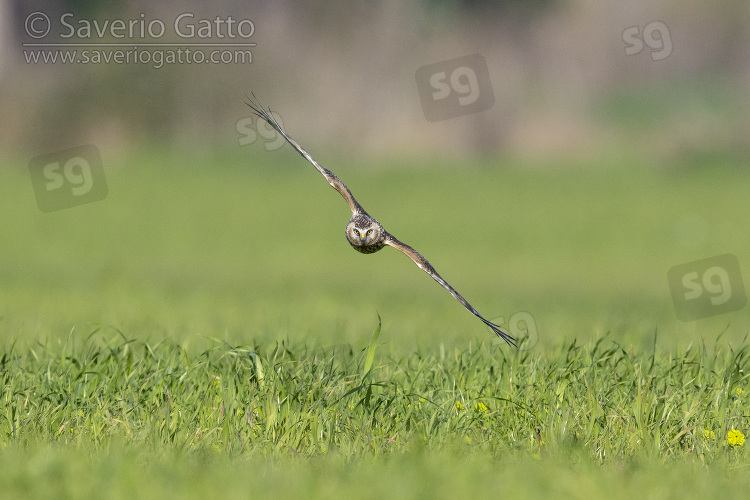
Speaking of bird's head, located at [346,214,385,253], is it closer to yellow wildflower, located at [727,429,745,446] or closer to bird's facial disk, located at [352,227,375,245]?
bird's facial disk, located at [352,227,375,245]

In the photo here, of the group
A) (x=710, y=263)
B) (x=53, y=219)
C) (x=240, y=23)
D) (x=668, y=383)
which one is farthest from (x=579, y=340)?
(x=240, y=23)

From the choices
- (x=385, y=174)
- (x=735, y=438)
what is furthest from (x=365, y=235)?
(x=385, y=174)

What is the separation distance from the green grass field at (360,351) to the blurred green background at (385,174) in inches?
4.1

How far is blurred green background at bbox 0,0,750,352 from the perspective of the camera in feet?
39.0

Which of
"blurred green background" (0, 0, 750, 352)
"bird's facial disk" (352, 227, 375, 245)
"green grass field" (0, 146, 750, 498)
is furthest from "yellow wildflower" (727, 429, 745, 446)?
"bird's facial disk" (352, 227, 375, 245)

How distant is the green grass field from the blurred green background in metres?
0.10

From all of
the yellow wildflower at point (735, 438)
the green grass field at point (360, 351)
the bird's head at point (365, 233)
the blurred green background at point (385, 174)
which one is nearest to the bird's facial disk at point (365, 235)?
the bird's head at point (365, 233)

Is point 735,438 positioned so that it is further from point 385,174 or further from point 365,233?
point 385,174

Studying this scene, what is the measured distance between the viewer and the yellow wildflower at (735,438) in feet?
17.9

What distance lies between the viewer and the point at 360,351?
6465 mm

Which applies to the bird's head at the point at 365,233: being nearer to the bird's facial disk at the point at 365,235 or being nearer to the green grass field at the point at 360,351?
the bird's facial disk at the point at 365,235

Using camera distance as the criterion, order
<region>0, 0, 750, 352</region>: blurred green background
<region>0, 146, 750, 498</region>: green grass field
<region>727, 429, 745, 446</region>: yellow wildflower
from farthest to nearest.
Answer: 1. <region>0, 0, 750, 352</region>: blurred green background
2. <region>727, 429, 745, 446</region>: yellow wildflower
3. <region>0, 146, 750, 498</region>: green grass field

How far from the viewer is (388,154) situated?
2902 centimetres

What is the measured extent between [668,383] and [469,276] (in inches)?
355
